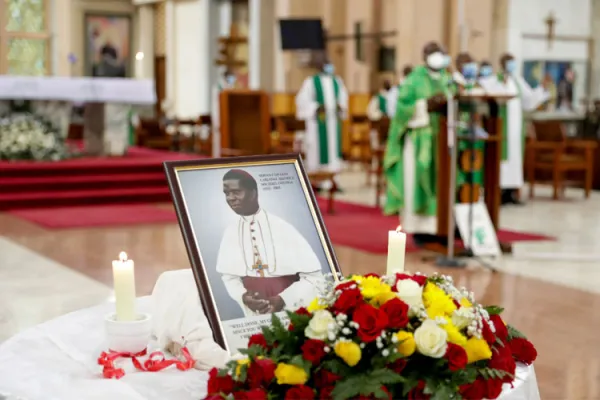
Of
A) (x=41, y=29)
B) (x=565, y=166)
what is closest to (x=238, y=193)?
(x=565, y=166)

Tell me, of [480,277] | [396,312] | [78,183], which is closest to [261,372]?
[396,312]

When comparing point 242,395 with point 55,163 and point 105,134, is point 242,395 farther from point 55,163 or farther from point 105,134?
point 105,134

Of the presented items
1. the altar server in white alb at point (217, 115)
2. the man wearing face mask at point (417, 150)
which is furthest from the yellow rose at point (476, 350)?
the altar server in white alb at point (217, 115)

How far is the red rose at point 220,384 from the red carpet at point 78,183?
8799 mm

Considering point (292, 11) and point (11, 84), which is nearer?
point (11, 84)

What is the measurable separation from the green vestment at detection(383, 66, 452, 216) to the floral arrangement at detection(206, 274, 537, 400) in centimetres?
598

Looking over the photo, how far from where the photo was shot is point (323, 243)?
2.18 meters

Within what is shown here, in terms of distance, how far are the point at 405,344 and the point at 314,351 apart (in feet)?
0.52

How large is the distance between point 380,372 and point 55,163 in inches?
392

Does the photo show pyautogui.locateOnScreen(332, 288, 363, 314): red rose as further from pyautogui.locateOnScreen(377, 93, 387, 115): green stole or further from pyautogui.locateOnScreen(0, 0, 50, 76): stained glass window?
pyautogui.locateOnScreen(377, 93, 387, 115): green stole

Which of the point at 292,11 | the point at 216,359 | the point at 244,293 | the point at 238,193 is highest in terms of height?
the point at 292,11

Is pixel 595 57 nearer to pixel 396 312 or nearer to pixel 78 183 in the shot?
pixel 78 183

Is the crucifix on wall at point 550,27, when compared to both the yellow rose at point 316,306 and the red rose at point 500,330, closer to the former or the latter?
the red rose at point 500,330

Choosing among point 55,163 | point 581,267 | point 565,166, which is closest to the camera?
point 581,267
